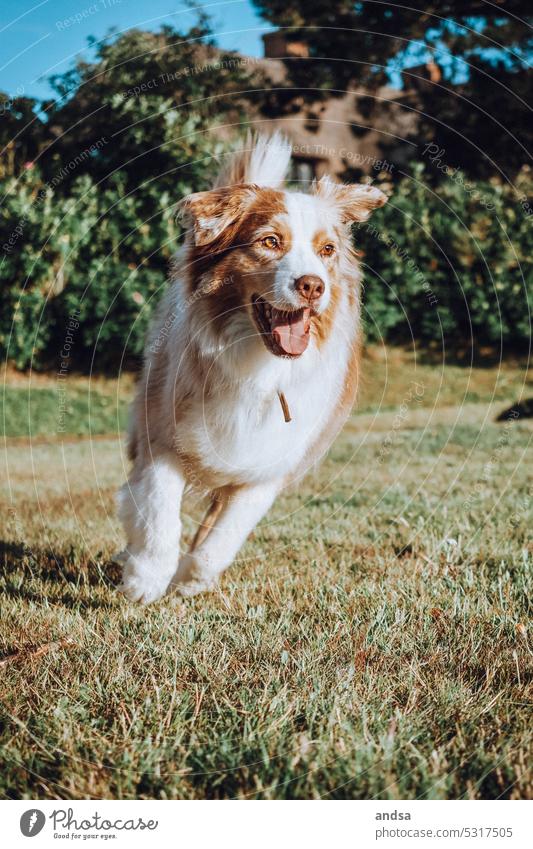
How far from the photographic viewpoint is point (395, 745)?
2.31 m

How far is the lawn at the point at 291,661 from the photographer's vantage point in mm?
2234

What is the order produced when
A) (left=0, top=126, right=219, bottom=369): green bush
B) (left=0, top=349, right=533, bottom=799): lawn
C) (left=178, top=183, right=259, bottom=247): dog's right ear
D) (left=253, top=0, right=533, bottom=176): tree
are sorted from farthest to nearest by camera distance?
1. (left=0, top=126, right=219, bottom=369): green bush
2. (left=253, top=0, right=533, bottom=176): tree
3. (left=178, top=183, right=259, bottom=247): dog's right ear
4. (left=0, top=349, right=533, bottom=799): lawn

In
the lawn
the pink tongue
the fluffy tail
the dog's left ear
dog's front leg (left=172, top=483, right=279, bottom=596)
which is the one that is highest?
the fluffy tail

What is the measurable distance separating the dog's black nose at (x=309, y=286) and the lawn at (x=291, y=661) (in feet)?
4.32

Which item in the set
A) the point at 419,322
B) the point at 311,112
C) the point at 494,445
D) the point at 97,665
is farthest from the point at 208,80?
the point at 97,665

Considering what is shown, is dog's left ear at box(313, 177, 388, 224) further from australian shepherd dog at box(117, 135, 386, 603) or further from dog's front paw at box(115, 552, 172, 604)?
dog's front paw at box(115, 552, 172, 604)

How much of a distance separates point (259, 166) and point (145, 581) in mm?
2118

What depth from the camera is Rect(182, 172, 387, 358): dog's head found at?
341cm

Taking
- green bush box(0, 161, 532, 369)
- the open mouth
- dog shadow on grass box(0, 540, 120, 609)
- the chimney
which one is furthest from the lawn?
the chimney

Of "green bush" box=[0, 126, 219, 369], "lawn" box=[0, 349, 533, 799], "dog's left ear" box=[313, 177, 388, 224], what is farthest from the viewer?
"green bush" box=[0, 126, 219, 369]

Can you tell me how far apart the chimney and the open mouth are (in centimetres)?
609

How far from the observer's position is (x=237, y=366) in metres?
3.64

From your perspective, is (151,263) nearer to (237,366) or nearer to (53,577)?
(53,577)

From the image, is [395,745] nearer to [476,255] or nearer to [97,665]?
[97,665]
